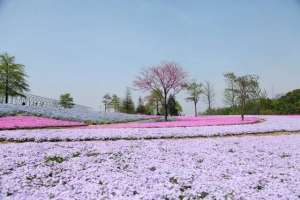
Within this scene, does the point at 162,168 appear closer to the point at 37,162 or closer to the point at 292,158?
the point at 37,162

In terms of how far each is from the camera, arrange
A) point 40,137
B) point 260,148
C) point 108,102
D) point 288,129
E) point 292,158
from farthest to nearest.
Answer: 1. point 108,102
2. point 288,129
3. point 40,137
4. point 260,148
5. point 292,158

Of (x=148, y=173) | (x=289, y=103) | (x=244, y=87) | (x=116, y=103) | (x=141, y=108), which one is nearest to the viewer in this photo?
(x=148, y=173)

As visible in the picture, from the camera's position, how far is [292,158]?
910 centimetres

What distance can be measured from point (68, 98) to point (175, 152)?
188ft

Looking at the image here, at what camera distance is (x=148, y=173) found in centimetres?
725

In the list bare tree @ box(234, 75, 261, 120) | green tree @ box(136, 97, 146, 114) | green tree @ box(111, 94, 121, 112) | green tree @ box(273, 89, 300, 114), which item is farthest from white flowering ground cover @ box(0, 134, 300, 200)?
green tree @ box(111, 94, 121, 112)

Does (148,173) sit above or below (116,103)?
below

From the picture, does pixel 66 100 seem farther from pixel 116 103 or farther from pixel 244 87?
pixel 244 87

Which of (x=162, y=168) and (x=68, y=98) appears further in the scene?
(x=68, y=98)

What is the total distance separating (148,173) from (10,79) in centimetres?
3897

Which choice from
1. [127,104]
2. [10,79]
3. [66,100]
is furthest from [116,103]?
[10,79]

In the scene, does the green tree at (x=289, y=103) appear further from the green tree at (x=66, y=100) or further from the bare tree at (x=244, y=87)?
the green tree at (x=66, y=100)

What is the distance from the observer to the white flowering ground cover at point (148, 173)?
5.88 metres

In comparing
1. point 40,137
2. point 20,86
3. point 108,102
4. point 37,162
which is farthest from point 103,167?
point 108,102
